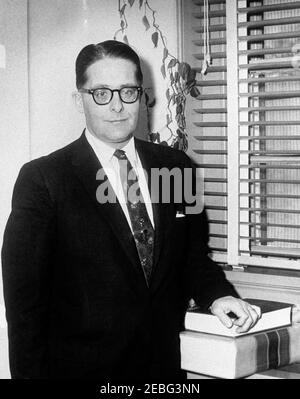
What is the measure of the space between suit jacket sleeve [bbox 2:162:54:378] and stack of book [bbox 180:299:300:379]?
0.37 meters

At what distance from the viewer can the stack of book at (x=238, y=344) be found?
54.9 inches

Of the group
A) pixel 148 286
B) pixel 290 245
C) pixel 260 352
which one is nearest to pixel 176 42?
pixel 290 245

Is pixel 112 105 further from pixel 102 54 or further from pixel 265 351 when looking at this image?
pixel 265 351

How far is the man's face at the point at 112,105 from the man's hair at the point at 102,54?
1 cm

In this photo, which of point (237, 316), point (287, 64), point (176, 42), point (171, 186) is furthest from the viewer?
point (176, 42)

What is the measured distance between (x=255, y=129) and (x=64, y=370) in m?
1.02

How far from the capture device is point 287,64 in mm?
1842

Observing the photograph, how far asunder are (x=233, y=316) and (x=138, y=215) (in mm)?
349

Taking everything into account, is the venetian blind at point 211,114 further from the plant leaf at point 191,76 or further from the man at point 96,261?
the man at point 96,261

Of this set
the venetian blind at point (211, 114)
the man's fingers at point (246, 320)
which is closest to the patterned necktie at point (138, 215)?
the man's fingers at point (246, 320)

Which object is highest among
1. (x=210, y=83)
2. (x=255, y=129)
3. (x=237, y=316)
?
(x=210, y=83)

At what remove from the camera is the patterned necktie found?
1483mm

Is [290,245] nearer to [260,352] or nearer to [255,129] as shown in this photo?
[255,129]
